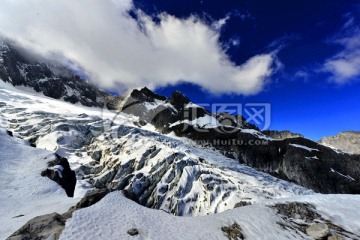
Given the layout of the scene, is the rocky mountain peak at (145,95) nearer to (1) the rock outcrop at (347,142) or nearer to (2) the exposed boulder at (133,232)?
(1) the rock outcrop at (347,142)

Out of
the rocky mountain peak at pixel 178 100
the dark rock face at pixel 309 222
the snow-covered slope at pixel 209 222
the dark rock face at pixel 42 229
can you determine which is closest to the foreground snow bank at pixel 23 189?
the dark rock face at pixel 42 229

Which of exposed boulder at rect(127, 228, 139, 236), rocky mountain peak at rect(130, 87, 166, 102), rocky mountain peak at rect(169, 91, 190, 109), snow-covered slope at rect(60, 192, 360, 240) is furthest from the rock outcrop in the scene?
exposed boulder at rect(127, 228, 139, 236)

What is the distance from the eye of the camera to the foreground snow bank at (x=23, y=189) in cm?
2008

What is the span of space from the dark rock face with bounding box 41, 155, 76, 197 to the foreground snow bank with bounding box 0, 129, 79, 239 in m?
1.27

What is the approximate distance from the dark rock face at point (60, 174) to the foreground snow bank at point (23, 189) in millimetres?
1270

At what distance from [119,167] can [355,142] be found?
157 m

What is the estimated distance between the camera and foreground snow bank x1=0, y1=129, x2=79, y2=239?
20.1 meters

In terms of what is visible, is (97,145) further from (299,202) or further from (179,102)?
(299,202)

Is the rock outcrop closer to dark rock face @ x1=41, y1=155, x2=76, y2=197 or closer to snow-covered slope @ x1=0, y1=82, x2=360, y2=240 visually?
snow-covered slope @ x1=0, y1=82, x2=360, y2=240

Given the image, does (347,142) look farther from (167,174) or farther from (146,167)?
(146,167)

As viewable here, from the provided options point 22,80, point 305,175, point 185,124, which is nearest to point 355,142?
point 305,175

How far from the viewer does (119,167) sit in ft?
265

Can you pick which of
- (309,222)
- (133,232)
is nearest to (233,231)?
(309,222)

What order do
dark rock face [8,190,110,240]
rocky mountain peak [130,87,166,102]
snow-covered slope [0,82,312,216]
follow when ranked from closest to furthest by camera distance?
1. dark rock face [8,190,110,240]
2. snow-covered slope [0,82,312,216]
3. rocky mountain peak [130,87,166,102]
